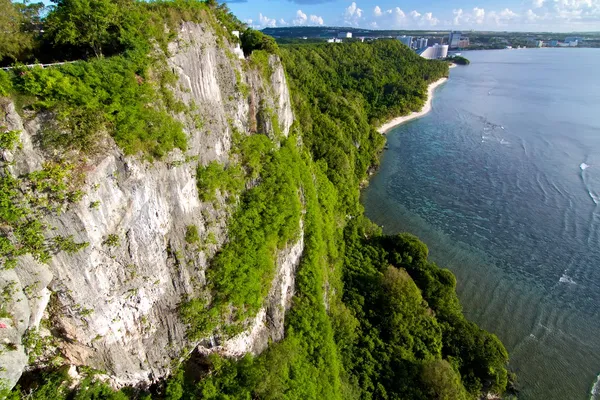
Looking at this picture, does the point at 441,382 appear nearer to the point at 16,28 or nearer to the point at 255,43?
the point at 255,43

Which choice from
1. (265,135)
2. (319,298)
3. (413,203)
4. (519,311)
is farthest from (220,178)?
(413,203)

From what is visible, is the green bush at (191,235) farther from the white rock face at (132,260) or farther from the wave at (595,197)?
the wave at (595,197)

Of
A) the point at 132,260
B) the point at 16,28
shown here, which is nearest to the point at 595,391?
the point at 132,260

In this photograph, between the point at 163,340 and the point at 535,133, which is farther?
the point at 535,133

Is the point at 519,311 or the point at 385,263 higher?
the point at 385,263

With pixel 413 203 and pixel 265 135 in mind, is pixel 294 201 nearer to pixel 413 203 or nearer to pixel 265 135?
pixel 265 135

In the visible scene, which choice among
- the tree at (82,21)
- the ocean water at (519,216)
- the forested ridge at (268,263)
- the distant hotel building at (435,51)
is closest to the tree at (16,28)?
the forested ridge at (268,263)
